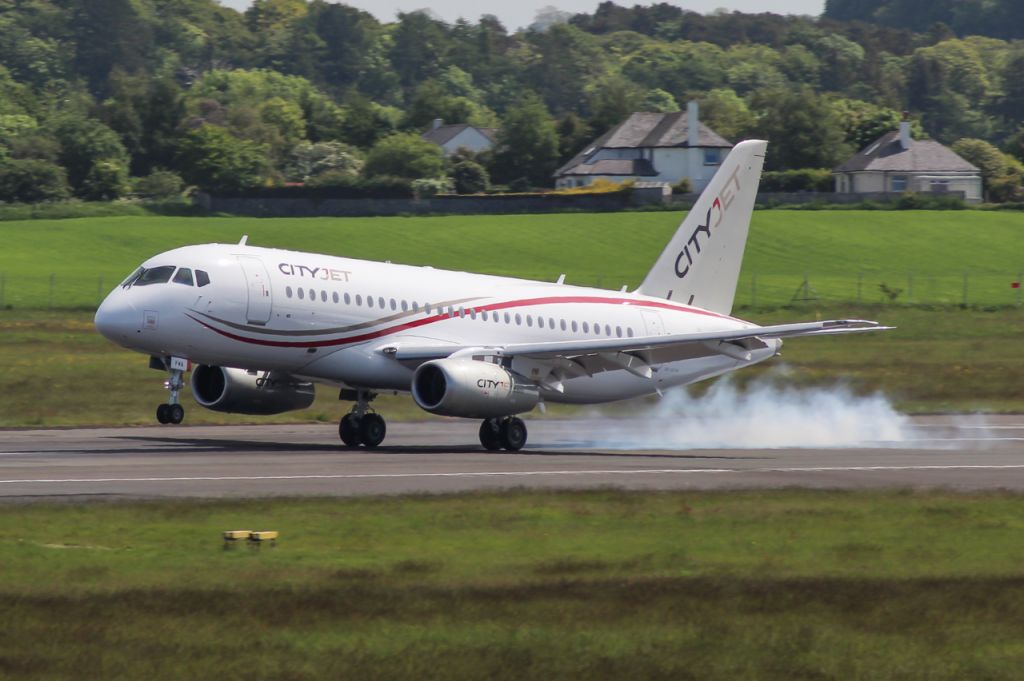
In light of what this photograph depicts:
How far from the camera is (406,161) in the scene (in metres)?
159

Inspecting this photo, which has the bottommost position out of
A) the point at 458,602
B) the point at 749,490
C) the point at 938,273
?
the point at 938,273

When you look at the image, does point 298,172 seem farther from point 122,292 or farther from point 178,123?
point 122,292

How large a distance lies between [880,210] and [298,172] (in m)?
61.2

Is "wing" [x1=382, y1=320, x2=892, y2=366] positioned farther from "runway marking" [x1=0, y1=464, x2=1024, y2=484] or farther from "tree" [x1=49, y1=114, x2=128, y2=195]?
"tree" [x1=49, y1=114, x2=128, y2=195]

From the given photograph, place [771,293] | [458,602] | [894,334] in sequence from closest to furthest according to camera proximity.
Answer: [458,602] < [894,334] < [771,293]

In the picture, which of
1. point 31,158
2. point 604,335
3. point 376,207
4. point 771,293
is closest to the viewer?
point 604,335

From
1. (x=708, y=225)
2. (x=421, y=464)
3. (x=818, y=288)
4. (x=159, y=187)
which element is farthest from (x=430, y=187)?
(x=421, y=464)

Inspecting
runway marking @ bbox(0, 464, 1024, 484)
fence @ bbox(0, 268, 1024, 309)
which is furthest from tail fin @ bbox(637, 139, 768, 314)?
fence @ bbox(0, 268, 1024, 309)

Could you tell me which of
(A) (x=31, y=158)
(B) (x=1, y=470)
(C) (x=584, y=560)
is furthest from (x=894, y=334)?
(A) (x=31, y=158)

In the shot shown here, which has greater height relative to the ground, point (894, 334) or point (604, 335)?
point (604, 335)

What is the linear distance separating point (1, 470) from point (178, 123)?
15117cm

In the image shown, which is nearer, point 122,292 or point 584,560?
point 584,560

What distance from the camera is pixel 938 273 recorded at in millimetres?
113750

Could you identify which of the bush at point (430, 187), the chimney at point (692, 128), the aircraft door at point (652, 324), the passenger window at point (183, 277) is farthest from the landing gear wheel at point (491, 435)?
the chimney at point (692, 128)
